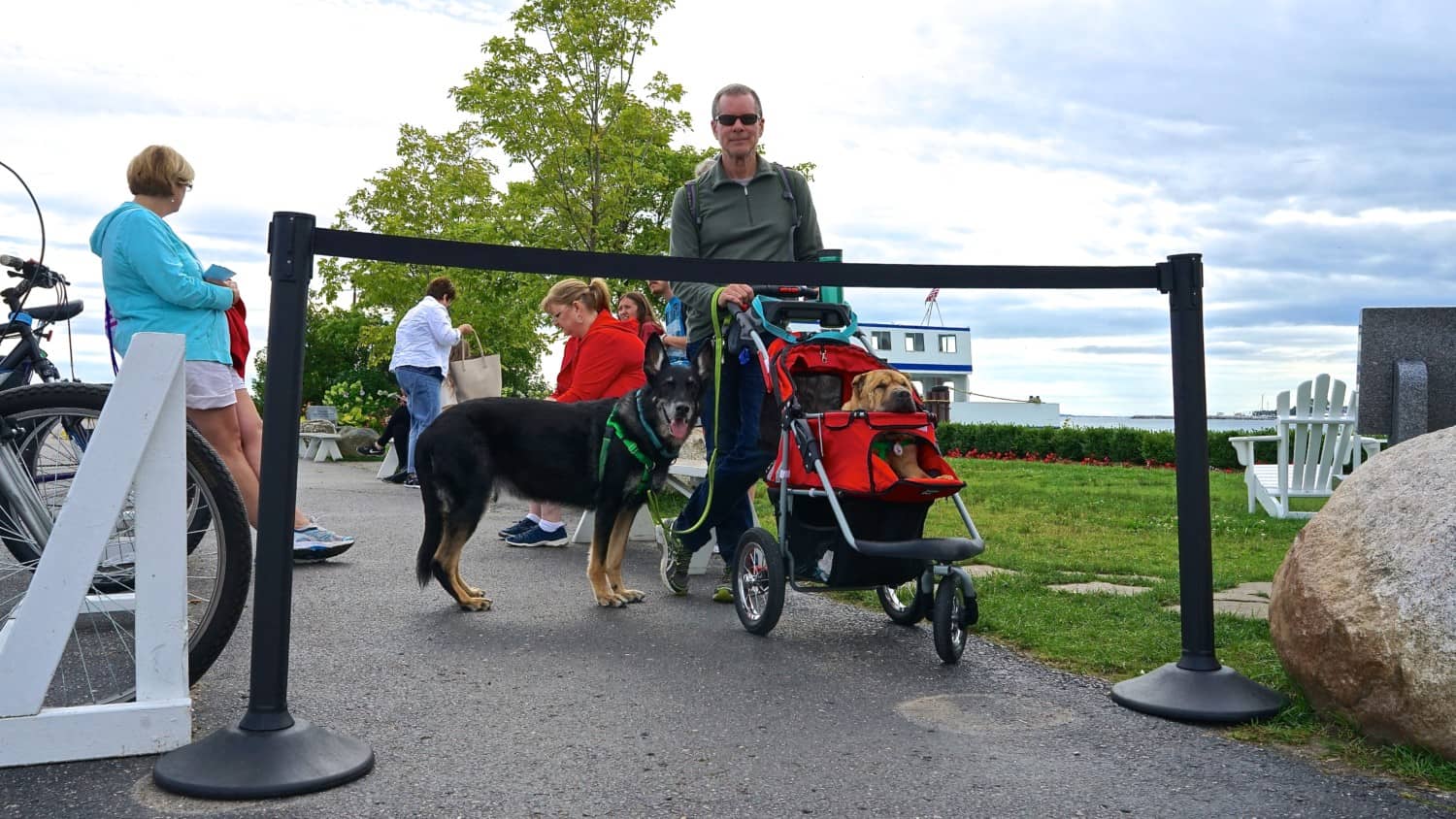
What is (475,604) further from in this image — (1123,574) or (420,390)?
(420,390)

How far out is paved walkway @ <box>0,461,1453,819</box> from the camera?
9.30 feet

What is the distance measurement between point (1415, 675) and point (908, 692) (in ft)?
5.06

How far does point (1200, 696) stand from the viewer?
3.67 metres

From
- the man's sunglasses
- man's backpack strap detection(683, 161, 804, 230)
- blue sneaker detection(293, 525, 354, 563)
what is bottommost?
blue sneaker detection(293, 525, 354, 563)

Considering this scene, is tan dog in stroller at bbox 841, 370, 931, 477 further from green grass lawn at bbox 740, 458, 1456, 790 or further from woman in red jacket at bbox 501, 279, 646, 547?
woman in red jacket at bbox 501, 279, 646, 547

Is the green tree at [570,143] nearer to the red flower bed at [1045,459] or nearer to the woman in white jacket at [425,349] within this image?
the red flower bed at [1045,459]

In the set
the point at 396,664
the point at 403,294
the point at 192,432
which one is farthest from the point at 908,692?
the point at 403,294

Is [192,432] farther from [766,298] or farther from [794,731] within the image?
[766,298]

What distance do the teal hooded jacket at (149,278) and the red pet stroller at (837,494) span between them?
2.37 metres

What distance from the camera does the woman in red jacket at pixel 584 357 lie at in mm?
7074

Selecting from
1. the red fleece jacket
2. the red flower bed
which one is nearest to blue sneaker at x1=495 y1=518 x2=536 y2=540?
the red fleece jacket

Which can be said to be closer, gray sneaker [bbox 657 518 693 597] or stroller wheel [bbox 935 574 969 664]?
stroller wheel [bbox 935 574 969 664]

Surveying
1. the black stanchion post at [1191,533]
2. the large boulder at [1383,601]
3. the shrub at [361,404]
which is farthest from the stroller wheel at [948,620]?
the shrub at [361,404]

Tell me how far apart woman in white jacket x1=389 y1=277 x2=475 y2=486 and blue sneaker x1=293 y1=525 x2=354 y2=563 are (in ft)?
13.4
